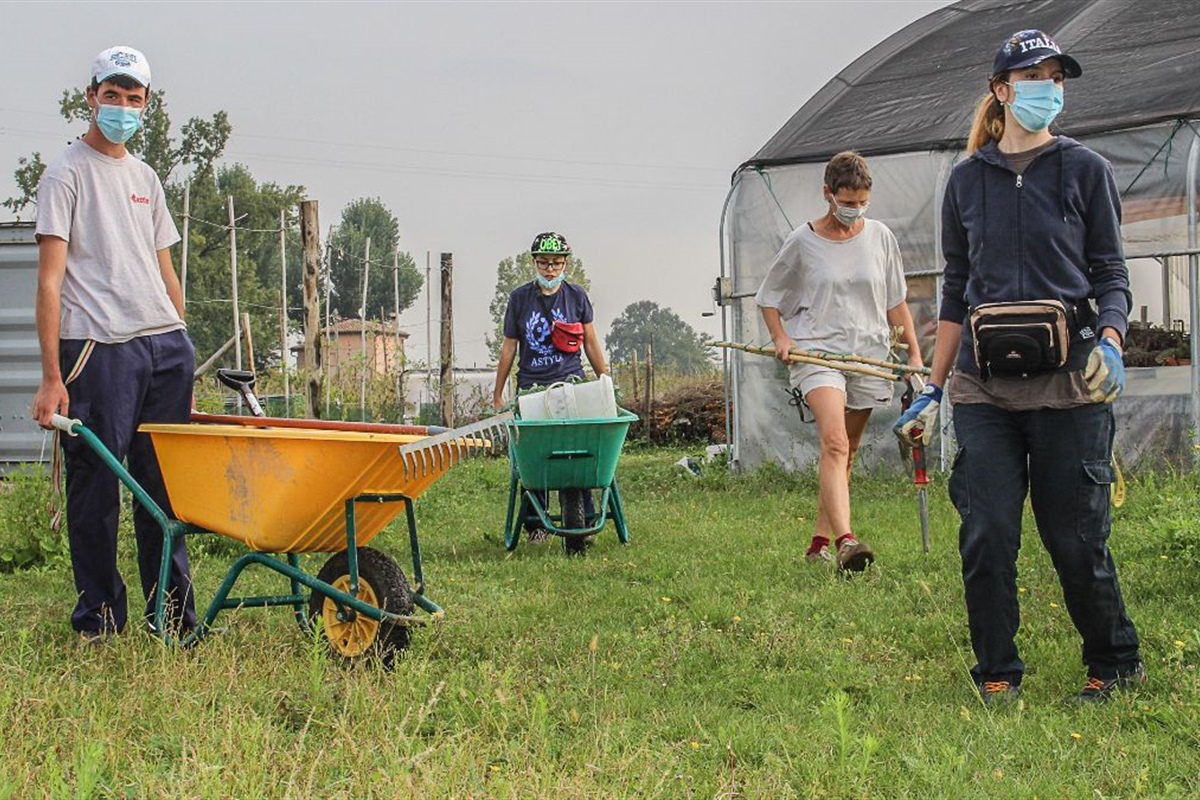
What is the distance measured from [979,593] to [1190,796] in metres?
1.03

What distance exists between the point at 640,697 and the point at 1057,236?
181cm

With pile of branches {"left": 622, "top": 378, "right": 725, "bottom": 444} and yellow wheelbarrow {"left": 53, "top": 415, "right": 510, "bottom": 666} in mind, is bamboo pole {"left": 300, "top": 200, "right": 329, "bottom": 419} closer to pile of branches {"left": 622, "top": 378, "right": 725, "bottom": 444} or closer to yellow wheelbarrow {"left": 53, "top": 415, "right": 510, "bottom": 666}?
pile of branches {"left": 622, "top": 378, "right": 725, "bottom": 444}

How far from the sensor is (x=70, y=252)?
5137mm

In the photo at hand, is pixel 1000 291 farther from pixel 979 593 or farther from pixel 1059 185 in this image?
pixel 979 593

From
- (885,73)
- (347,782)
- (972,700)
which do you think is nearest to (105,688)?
(347,782)

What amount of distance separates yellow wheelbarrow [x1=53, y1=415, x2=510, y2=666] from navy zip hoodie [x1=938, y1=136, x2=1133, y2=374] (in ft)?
5.11

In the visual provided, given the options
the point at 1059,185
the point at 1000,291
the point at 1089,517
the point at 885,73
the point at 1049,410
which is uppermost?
the point at 885,73

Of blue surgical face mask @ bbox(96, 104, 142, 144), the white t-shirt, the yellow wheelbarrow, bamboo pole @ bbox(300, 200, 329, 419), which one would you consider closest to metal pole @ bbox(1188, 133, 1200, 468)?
the white t-shirt

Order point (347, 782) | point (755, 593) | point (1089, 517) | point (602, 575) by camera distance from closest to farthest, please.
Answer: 1. point (347, 782)
2. point (1089, 517)
3. point (755, 593)
4. point (602, 575)

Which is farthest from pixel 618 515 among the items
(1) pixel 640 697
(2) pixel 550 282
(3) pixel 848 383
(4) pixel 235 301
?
(4) pixel 235 301

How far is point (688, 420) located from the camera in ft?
68.5

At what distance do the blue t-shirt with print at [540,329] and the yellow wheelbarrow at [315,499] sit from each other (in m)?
3.37

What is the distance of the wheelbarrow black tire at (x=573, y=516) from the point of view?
7.94 meters

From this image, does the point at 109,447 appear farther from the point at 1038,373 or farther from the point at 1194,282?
the point at 1194,282
